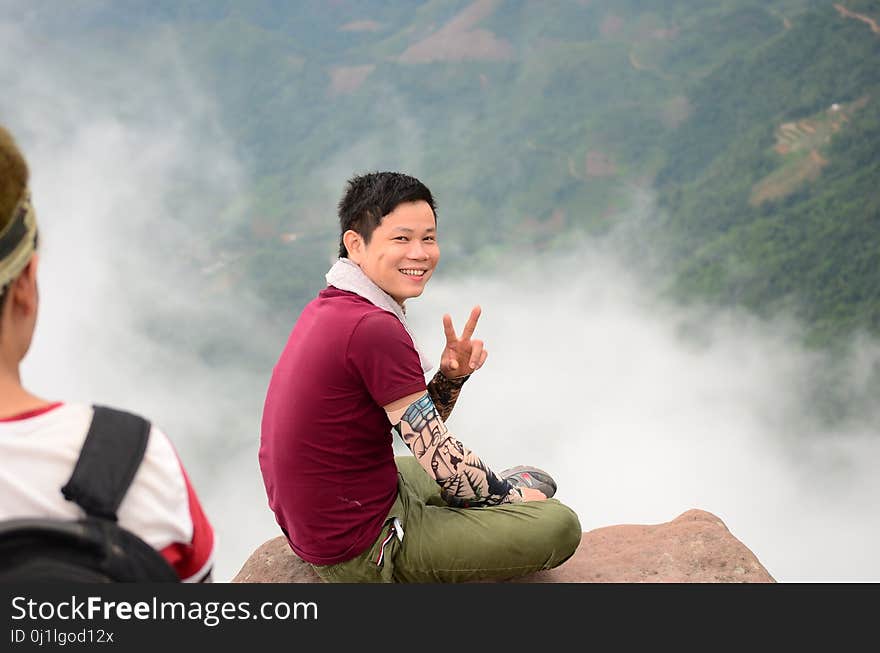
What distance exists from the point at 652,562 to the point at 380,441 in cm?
156

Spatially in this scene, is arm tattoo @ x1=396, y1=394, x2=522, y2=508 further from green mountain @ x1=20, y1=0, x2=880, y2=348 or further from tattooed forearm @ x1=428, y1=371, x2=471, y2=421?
green mountain @ x1=20, y1=0, x2=880, y2=348

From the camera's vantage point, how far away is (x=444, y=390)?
12.2 ft

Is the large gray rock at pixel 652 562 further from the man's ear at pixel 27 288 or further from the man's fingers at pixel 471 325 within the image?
the man's ear at pixel 27 288

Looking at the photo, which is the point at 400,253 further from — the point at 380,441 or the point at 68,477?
the point at 68,477

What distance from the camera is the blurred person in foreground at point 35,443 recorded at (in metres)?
1.50

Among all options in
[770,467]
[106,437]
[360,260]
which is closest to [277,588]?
[106,437]

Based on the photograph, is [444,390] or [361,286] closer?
[361,286]

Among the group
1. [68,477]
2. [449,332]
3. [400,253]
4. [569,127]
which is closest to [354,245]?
[400,253]

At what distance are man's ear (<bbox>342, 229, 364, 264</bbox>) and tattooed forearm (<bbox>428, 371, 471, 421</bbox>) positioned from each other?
2.12 feet

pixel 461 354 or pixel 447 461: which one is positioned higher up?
pixel 461 354

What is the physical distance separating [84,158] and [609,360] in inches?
2758

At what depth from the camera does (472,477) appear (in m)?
3.22

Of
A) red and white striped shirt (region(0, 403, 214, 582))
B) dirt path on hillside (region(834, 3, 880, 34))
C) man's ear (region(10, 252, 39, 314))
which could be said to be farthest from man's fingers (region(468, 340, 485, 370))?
dirt path on hillside (region(834, 3, 880, 34))

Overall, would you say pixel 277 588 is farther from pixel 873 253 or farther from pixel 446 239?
pixel 446 239
